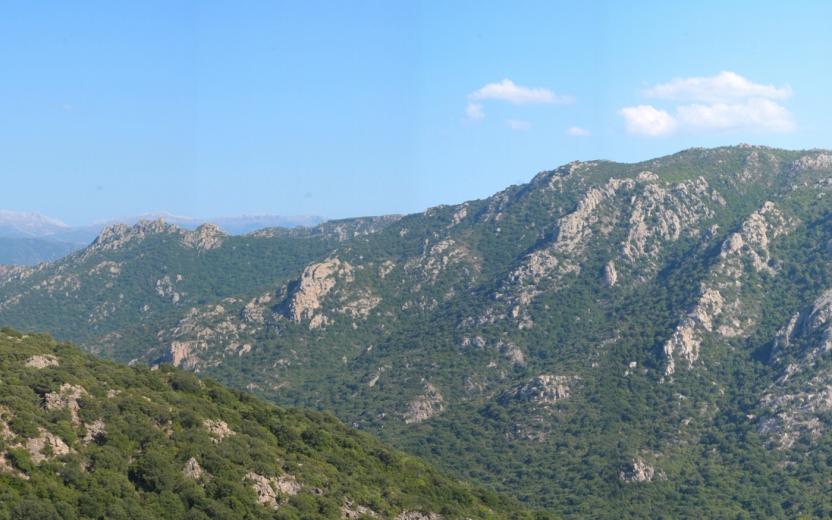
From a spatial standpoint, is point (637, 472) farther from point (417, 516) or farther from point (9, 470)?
point (9, 470)

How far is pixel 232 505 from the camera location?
258ft

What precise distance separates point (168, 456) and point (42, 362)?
1990cm

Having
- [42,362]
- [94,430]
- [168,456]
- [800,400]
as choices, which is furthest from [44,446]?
[800,400]

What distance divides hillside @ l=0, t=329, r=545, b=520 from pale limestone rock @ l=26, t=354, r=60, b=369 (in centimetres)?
14

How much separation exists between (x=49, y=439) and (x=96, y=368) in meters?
20.9

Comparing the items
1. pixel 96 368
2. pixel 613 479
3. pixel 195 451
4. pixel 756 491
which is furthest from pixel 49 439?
pixel 756 491

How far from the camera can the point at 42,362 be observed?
91000mm

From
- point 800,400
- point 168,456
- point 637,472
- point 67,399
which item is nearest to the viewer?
point 168,456

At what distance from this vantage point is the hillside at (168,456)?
2844 inches

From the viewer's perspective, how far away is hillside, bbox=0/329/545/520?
72.2 meters

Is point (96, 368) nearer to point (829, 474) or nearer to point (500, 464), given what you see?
point (500, 464)

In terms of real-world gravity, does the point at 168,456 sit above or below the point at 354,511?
above

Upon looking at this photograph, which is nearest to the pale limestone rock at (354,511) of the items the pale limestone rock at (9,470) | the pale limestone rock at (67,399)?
the pale limestone rock at (67,399)

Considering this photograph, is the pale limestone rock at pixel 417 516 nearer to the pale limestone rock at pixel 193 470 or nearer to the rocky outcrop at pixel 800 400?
the pale limestone rock at pixel 193 470
